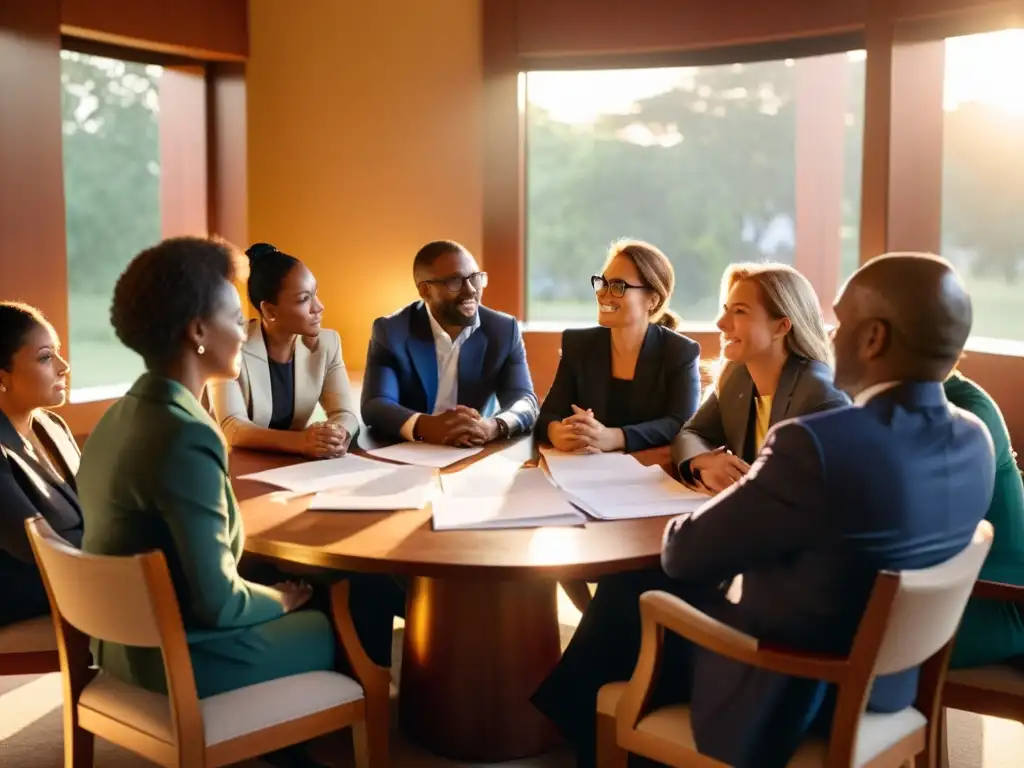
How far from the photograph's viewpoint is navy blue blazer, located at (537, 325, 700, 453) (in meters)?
3.40

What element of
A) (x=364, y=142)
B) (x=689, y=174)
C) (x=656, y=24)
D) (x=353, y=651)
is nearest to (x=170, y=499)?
(x=353, y=651)

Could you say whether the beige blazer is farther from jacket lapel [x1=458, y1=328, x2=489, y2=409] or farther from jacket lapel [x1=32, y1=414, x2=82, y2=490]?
jacket lapel [x1=32, y1=414, x2=82, y2=490]

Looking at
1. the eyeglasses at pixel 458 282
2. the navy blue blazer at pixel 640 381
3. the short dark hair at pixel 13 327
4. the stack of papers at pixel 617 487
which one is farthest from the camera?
the eyeglasses at pixel 458 282

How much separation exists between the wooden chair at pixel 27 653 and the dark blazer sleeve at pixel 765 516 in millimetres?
1429

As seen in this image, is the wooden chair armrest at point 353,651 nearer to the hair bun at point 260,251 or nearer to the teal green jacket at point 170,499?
the teal green jacket at point 170,499

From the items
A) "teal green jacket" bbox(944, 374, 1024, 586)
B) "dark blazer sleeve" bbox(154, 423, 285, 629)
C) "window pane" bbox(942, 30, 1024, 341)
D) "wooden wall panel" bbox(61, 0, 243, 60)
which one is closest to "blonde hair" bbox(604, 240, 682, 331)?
"teal green jacket" bbox(944, 374, 1024, 586)

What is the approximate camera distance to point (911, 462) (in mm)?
1669

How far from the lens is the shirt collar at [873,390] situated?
5.64 ft

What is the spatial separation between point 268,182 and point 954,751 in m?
4.39

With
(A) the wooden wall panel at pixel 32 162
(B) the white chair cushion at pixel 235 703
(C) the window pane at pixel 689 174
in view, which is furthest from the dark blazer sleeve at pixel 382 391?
(C) the window pane at pixel 689 174

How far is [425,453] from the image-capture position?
120 inches

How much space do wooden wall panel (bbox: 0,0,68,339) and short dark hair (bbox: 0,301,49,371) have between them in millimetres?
2275

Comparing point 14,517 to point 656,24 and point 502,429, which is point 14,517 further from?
point 656,24

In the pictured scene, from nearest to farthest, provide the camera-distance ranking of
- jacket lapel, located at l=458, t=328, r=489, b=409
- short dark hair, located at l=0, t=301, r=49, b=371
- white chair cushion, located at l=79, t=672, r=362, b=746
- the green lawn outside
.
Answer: white chair cushion, located at l=79, t=672, r=362, b=746, short dark hair, located at l=0, t=301, r=49, b=371, jacket lapel, located at l=458, t=328, r=489, b=409, the green lawn outside
